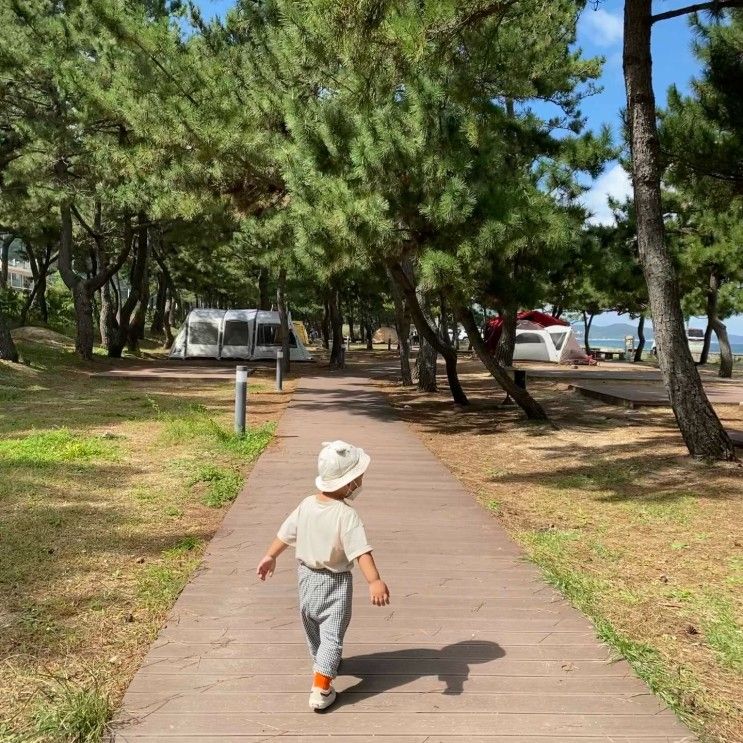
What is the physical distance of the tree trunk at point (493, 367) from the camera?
11039 mm

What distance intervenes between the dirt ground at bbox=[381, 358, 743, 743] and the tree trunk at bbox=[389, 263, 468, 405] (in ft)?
5.61

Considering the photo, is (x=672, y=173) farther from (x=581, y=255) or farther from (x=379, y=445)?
(x=379, y=445)

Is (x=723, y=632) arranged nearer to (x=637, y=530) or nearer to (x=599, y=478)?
(x=637, y=530)

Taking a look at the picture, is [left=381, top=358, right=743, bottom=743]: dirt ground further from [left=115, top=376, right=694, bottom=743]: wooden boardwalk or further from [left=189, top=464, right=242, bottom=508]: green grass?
[left=189, top=464, right=242, bottom=508]: green grass

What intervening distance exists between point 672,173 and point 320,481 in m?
8.33

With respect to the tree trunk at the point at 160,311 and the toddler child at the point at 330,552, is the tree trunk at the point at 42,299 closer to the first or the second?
the tree trunk at the point at 160,311

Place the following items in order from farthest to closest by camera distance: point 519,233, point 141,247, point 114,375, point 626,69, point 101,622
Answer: point 141,247 < point 114,375 < point 519,233 < point 626,69 < point 101,622

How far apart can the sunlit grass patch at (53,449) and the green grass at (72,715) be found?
474cm

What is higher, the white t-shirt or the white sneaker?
the white t-shirt

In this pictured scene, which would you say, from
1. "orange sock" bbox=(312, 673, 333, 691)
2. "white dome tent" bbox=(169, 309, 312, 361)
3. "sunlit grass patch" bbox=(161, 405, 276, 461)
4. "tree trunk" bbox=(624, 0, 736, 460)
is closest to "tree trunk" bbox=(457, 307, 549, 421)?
"tree trunk" bbox=(624, 0, 736, 460)

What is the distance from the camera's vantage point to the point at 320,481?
9.56ft

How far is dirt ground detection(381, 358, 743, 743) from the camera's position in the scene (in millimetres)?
3334

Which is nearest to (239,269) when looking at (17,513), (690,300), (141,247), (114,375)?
(141,247)

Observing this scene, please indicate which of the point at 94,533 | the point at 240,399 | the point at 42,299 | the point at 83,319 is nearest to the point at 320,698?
the point at 94,533
